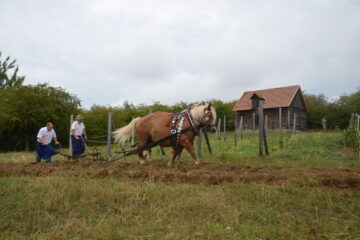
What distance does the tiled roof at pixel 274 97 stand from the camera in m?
30.2

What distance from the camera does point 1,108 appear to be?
21.6 m

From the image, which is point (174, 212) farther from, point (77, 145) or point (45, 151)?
point (45, 151)

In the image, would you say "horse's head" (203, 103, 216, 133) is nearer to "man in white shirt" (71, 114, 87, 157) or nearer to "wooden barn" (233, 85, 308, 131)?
"man in white shirt" (71, 114, 87, 157)

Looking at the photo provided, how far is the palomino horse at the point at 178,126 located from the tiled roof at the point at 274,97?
958 inches

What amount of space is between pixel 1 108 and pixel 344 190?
2374 cm

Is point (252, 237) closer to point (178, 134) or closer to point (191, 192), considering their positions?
point (191, 192)

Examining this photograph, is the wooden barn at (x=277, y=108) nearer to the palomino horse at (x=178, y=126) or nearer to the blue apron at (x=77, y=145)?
the blue apron at (x=77, y=145)

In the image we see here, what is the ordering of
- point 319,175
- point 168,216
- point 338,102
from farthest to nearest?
point 338,102, point 319,175, point 168,216

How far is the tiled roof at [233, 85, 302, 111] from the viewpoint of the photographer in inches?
1189

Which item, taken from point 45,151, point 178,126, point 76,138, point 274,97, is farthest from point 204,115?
point 274,97

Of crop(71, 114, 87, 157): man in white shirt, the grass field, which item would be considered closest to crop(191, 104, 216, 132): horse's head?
the grass field

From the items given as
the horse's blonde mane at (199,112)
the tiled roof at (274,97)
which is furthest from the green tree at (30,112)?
the tiled roof at (274,97)

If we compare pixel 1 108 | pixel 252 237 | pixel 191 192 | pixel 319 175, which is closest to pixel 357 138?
pixel 319 175

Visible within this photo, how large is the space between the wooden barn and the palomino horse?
22916mm
